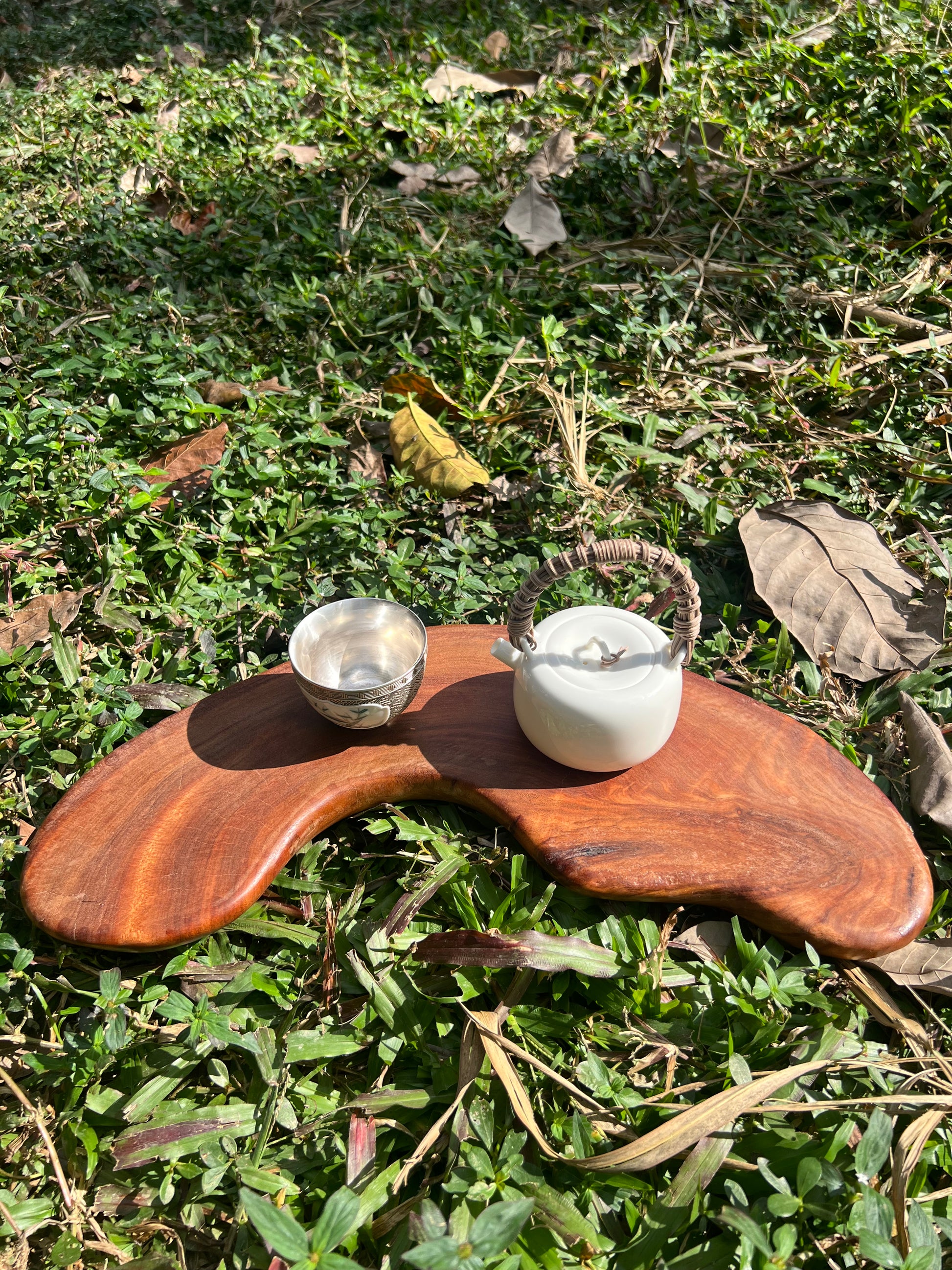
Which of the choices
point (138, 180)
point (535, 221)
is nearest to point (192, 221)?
point (138, 180)

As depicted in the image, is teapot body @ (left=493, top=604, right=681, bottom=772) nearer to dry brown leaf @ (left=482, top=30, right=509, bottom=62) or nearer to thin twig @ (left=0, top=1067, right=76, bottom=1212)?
thin twig @ (left=0, top=1067, right=76, bottom=1212)

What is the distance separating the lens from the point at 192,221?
3.98 metres

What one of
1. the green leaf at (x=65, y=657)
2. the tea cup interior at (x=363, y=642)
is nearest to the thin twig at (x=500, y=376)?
the tea cup interior at (x=363, y=642)

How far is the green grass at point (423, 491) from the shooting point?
69.5 inches

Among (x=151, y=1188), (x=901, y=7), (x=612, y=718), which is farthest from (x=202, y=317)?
(x=901, y=7)

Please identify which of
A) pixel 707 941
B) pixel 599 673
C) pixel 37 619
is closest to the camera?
pixel 599 673

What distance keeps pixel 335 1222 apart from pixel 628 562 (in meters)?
1.25

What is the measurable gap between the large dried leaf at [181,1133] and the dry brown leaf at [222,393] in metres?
2.19

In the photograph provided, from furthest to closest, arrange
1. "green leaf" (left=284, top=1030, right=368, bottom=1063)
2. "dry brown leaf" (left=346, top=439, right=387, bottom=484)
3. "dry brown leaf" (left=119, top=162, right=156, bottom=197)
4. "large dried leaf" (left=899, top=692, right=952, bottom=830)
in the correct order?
"dry brown leaf" (left=119, top=162, right=156, bottom=197) < "dry brown leaf" (left=346, top=439, right=387, bottom=484) < "large dried leaf" (left=899, top=692, right=952, bottom=830) < "green leaf" (left=284, top=1030, right=368, bottom=1063)

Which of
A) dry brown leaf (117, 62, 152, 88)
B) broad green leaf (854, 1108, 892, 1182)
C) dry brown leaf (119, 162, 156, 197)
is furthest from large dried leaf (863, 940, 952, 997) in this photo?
dry brown leaf (117, 62, 152, 88)

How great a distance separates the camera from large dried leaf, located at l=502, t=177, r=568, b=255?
381 cm

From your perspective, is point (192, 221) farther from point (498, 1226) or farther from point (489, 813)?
point (498, 1226)

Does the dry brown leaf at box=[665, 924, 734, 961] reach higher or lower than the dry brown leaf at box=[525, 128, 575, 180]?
lower

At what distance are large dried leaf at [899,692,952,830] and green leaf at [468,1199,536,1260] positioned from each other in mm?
1318
